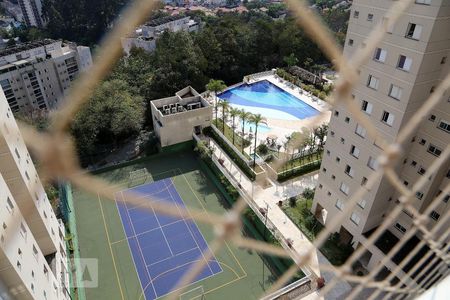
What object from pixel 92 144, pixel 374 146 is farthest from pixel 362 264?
pixel 92 144

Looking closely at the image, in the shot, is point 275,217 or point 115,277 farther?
point 275,217

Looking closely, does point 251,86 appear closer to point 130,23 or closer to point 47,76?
point 47,76

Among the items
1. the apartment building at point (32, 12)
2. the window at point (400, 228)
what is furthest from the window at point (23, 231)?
the apartment building at point (32, 12)

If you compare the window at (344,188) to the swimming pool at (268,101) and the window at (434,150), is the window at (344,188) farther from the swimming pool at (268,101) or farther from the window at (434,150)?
the swimming pool at (268,101)

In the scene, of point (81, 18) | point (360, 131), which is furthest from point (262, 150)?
point (81, 18)

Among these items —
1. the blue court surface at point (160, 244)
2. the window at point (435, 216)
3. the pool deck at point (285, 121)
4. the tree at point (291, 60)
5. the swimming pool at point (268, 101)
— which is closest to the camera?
the window at point (435, 216)

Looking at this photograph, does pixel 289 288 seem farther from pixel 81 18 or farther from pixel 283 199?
pixel 81 18
